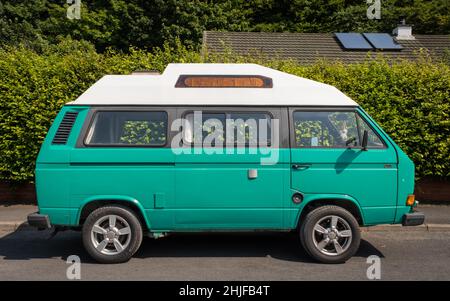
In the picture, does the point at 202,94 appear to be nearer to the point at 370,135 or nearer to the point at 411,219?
the point at 370,135

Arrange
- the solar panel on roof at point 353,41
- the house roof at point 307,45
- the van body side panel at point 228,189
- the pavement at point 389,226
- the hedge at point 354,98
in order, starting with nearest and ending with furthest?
the van body side panel at point 228,189 < the pavement at point 389,226 < the hedge at point 354,98 < the house roof at point 307,45 < the solar panel on roof at point 353,41

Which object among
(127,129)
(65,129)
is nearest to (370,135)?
(127,129)

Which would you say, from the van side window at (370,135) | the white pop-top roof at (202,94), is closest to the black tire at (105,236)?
the white pop-top roof at (202,94)

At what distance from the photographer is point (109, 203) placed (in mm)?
6785

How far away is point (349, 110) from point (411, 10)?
3043 centimetres

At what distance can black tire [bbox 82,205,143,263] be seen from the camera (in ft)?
21.8

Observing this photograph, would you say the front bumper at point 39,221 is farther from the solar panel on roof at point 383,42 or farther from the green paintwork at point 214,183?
the solar panel on roof at point 383,42

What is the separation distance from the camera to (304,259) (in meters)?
7.03

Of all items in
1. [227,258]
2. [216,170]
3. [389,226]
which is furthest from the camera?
[389,226]

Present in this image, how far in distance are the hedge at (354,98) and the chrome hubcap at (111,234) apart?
4649 millimetres

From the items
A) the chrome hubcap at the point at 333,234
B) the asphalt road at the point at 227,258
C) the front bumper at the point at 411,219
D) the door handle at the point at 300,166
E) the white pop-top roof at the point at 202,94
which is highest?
the white pop-top roof at the point at 202,94

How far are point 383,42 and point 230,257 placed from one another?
17.8 m

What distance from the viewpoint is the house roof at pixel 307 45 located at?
21.2 metres

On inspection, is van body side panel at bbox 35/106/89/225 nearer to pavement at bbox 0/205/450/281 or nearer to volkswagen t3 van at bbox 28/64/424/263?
volkswagen t3 van at bbox 28/64/424/263
